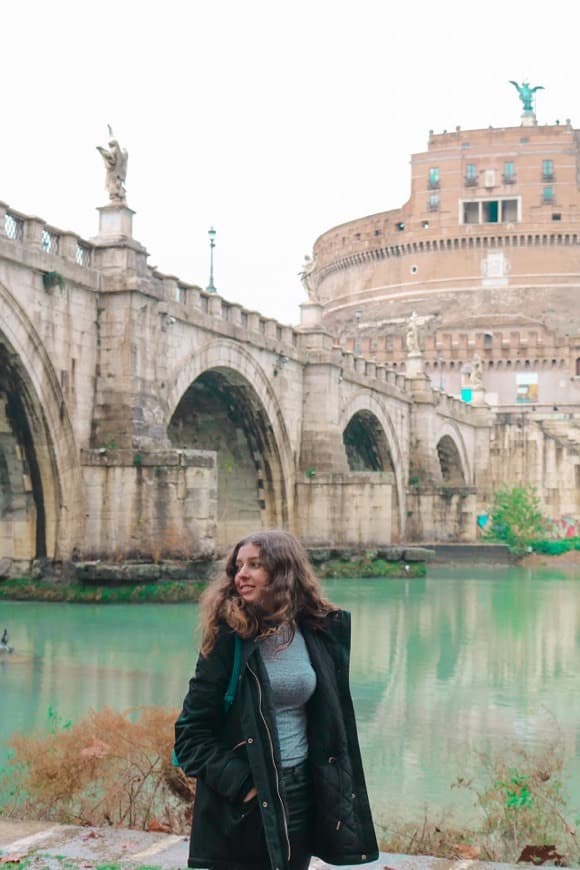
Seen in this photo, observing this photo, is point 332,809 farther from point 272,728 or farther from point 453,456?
point 453,456

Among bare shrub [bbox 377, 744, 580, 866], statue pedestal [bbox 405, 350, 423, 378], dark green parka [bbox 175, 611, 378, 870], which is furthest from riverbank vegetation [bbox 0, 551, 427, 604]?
statue pedestal [bbox 405, 350, 423, 378]

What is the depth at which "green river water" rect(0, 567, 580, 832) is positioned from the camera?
33.0 ft

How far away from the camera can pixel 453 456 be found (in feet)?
177

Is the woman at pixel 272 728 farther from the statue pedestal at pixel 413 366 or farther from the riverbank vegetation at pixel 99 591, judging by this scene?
the statue pedestal at pixel 413 366

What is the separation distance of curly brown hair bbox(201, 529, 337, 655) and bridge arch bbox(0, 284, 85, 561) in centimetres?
1724

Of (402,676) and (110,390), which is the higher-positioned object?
(110,390)

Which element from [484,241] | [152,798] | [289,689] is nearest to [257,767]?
[289,689]

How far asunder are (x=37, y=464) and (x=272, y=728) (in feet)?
60.3

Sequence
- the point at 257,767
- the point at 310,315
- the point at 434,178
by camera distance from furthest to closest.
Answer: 1. the point at 434,178
2. the point at 310,315
3. the point at 257,767

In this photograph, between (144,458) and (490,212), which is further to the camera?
(490,212)

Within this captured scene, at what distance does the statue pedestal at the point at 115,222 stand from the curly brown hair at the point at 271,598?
19.0 m

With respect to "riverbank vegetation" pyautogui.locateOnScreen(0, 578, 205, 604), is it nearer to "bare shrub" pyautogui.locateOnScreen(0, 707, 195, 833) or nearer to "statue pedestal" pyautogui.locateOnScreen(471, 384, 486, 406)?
"bare shrub" pyautogui.locateOnScreen(0, 707, 195, 833)

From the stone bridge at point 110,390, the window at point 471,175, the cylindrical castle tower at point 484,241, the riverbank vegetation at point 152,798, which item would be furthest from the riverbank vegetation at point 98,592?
the window at point 471,175

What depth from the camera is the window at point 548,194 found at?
270 feet
